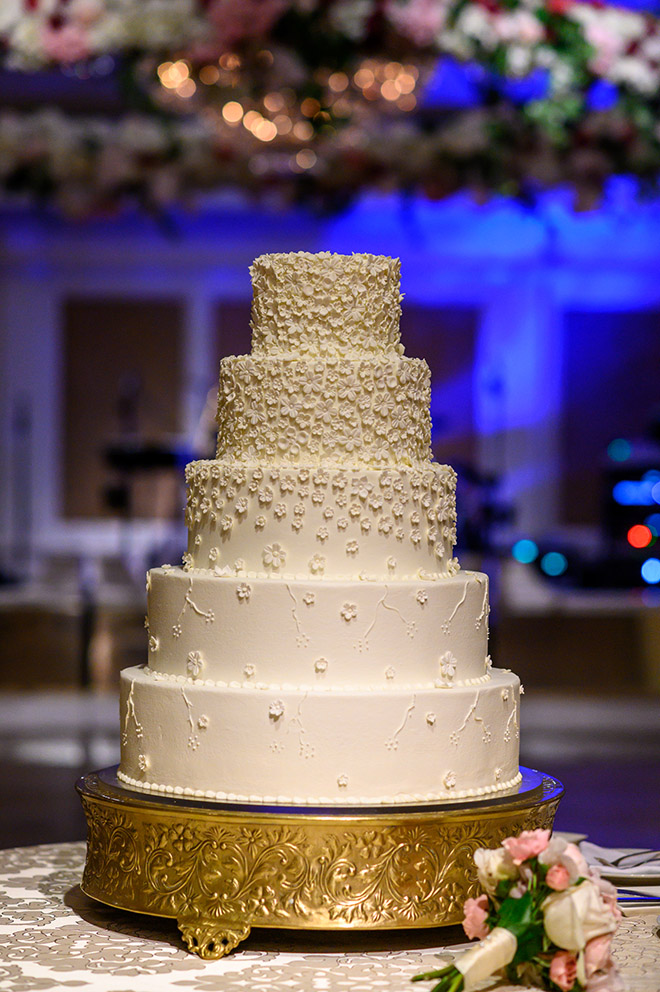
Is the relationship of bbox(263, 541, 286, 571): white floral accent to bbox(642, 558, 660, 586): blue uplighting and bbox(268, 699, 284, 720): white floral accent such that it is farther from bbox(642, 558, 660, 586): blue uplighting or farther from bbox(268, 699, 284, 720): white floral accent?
bbox(642, 558, 660, 586): blue uplighting

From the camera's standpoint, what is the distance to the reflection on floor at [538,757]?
A: 546 cm

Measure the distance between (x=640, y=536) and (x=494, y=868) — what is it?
33.1 feet

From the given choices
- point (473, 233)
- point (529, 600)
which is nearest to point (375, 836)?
point (529, 600)

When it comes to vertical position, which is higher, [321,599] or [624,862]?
[321,599]

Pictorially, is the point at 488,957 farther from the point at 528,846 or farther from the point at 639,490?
the point at 639,490

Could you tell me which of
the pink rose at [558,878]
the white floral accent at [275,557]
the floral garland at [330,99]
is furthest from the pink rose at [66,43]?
the pink rose at [558,878]

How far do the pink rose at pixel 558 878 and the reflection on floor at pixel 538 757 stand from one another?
2130mm

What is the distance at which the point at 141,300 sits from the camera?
16562 mm

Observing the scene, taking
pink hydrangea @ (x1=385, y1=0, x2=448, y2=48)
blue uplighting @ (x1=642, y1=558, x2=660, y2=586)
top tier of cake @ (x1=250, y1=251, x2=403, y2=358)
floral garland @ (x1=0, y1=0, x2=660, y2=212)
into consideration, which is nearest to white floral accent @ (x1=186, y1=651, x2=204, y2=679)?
top tier of cake @ (x1=250, y1=251, x2=403, y2=358)

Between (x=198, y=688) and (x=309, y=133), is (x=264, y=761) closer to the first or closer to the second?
(x=198, y=688)

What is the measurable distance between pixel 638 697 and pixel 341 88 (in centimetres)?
432

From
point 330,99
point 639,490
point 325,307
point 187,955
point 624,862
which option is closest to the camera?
point 187,955

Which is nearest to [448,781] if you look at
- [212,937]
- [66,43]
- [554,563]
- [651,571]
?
[212,937]

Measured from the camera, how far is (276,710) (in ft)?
10.8
